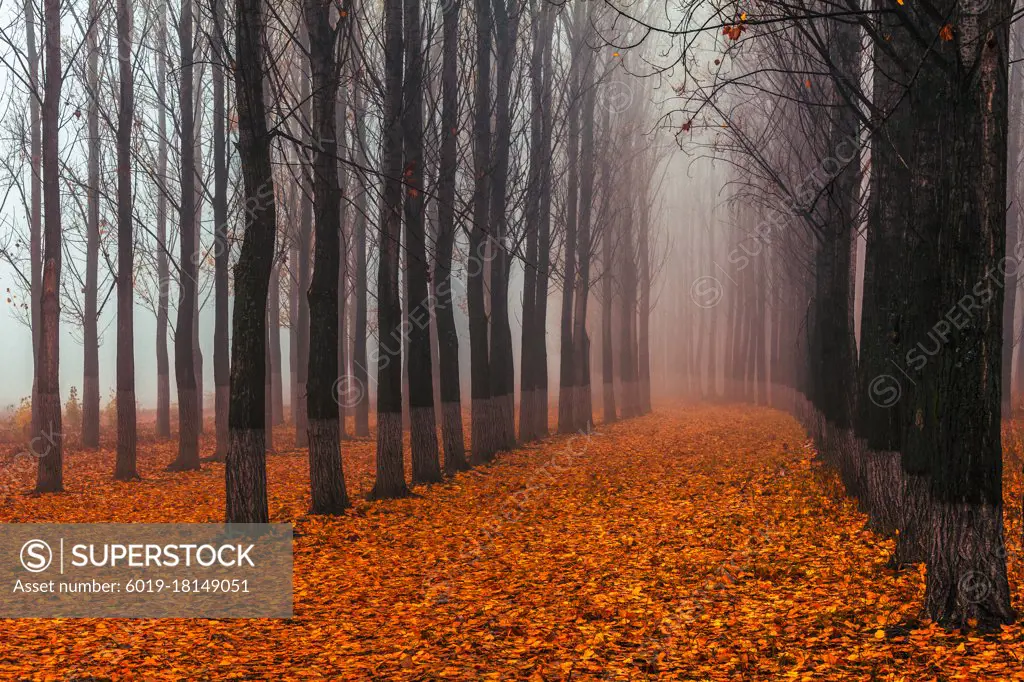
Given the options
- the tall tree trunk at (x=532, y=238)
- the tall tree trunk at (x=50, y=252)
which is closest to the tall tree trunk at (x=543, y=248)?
the tall tree trunk at (x=532, y=238)

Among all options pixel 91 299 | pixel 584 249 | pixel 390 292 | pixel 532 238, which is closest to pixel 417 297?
pixel 390 292

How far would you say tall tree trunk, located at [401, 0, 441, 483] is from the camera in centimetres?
1277

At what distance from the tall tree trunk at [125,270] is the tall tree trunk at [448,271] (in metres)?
5.09

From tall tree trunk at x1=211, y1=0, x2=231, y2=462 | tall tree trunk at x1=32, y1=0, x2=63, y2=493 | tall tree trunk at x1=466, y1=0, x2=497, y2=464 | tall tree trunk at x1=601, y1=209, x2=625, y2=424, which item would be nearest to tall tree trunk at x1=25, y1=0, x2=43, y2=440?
tall tree trunk at x1=211, y1=0, x2=231, y2=462

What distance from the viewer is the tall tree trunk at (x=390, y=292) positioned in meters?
12.0

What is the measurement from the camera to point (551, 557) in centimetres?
893

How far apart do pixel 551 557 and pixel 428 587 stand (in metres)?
1.58

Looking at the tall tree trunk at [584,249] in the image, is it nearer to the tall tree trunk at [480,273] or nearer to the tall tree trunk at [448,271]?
the tall tree trunk at [480,273]

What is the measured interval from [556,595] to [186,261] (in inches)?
426

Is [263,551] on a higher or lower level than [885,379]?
lower

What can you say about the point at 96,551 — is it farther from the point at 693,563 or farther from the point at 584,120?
the point at 584,120

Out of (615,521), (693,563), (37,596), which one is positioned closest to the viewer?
(37,596)

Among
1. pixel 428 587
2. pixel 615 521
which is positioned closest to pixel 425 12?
pixel 615 521

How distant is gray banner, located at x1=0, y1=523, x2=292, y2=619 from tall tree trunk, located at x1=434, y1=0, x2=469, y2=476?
475 centimetres
